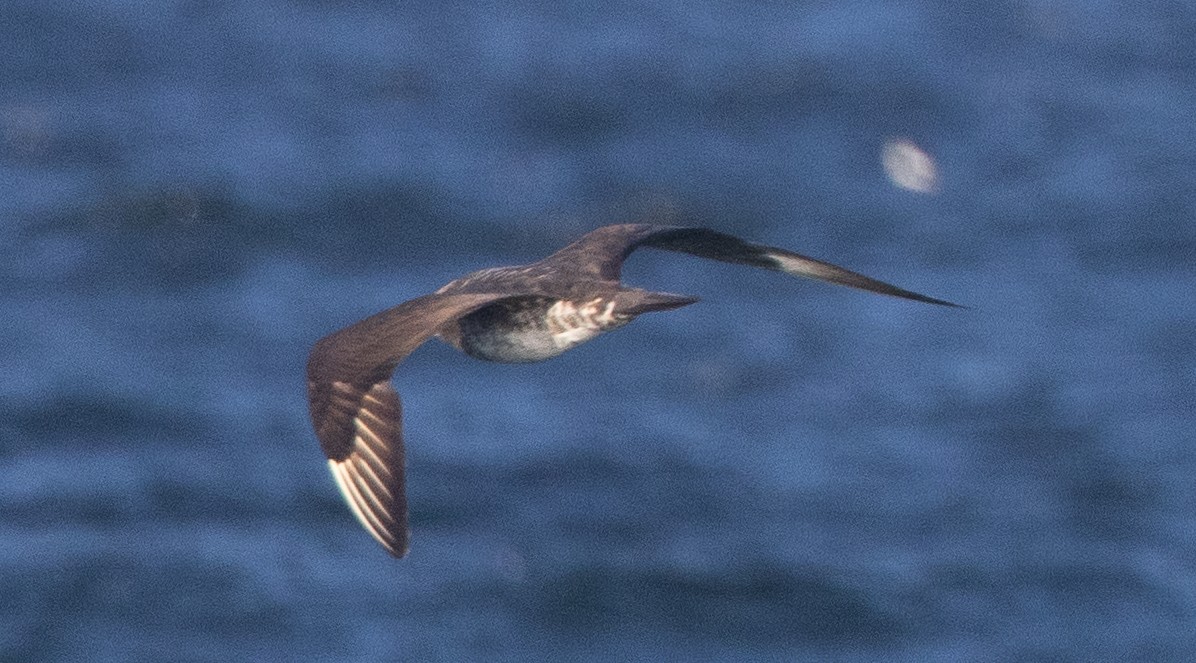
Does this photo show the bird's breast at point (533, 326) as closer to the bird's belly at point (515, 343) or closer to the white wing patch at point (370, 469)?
the bird's belly at point (515, 343)

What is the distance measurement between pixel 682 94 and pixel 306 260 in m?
6.57

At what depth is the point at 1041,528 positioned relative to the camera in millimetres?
23938

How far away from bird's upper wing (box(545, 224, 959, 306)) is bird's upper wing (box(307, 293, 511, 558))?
142 centimetres

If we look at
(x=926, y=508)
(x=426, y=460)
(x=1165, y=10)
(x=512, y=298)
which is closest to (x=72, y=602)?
(x=426, y=460)

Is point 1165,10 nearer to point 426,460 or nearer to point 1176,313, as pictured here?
point 1176,313

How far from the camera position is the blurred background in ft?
72.9

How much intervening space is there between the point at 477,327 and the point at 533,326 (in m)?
0.41

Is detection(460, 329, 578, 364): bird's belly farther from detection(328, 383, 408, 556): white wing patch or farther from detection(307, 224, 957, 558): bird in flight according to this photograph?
detection(328, 383, 408, 556): white wing patch

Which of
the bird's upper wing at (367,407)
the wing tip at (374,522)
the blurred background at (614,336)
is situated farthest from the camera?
the blurred background at (614,336)

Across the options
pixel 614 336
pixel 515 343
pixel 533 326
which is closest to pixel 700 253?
pixel 533 326

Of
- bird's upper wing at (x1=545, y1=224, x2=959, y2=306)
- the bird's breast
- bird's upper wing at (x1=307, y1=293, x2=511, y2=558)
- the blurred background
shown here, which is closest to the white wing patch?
bird's upper wing at (x1=307, y1=293, x2=511, y2=558)

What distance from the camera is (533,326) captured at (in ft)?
36.9

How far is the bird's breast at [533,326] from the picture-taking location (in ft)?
36.1

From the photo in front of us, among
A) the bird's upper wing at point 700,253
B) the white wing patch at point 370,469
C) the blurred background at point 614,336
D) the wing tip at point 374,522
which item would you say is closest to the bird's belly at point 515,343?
the bird's upper wing at point 700,253
